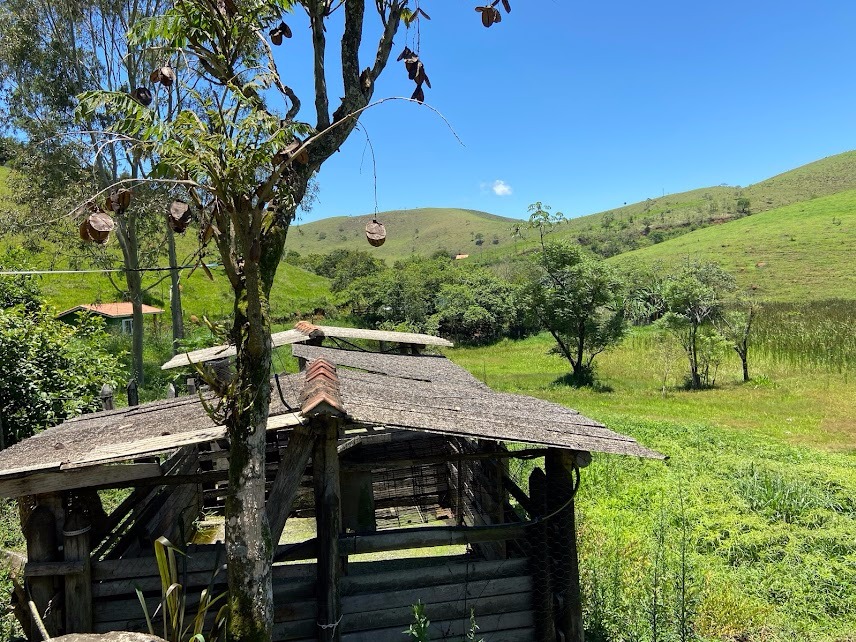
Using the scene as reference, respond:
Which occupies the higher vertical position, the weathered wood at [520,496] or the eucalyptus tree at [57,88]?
the eucalyptus tree at [57,88]

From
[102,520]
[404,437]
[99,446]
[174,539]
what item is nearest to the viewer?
[99,446]

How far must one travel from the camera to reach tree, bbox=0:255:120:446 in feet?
29.9

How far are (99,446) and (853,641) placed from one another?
23.4 ft

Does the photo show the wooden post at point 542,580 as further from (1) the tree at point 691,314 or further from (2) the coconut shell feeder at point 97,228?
(1) the tree at point 691,314

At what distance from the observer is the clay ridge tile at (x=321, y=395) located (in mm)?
3660

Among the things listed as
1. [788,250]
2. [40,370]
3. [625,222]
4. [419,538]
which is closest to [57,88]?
[40,370]

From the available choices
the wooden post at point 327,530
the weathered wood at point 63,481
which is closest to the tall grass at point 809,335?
the wooden post at point 327,530

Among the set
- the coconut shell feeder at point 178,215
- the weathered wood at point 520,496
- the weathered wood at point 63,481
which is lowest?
the weathered wood at point 520,496

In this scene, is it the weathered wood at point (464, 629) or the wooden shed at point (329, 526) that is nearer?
the wooden shed at point (329, 526)

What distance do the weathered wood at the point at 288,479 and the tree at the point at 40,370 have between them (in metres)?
7.38

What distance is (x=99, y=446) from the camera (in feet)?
13.2

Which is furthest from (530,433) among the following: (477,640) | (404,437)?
(404,437)

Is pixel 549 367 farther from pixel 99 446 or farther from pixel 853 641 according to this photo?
pixel 99 446

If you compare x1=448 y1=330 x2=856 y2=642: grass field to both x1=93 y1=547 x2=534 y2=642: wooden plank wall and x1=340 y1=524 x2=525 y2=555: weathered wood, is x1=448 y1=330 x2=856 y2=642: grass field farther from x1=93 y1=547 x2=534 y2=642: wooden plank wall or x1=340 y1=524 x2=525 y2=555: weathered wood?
x1=340 y1=524 x2=525 y2=555: weathered wood
